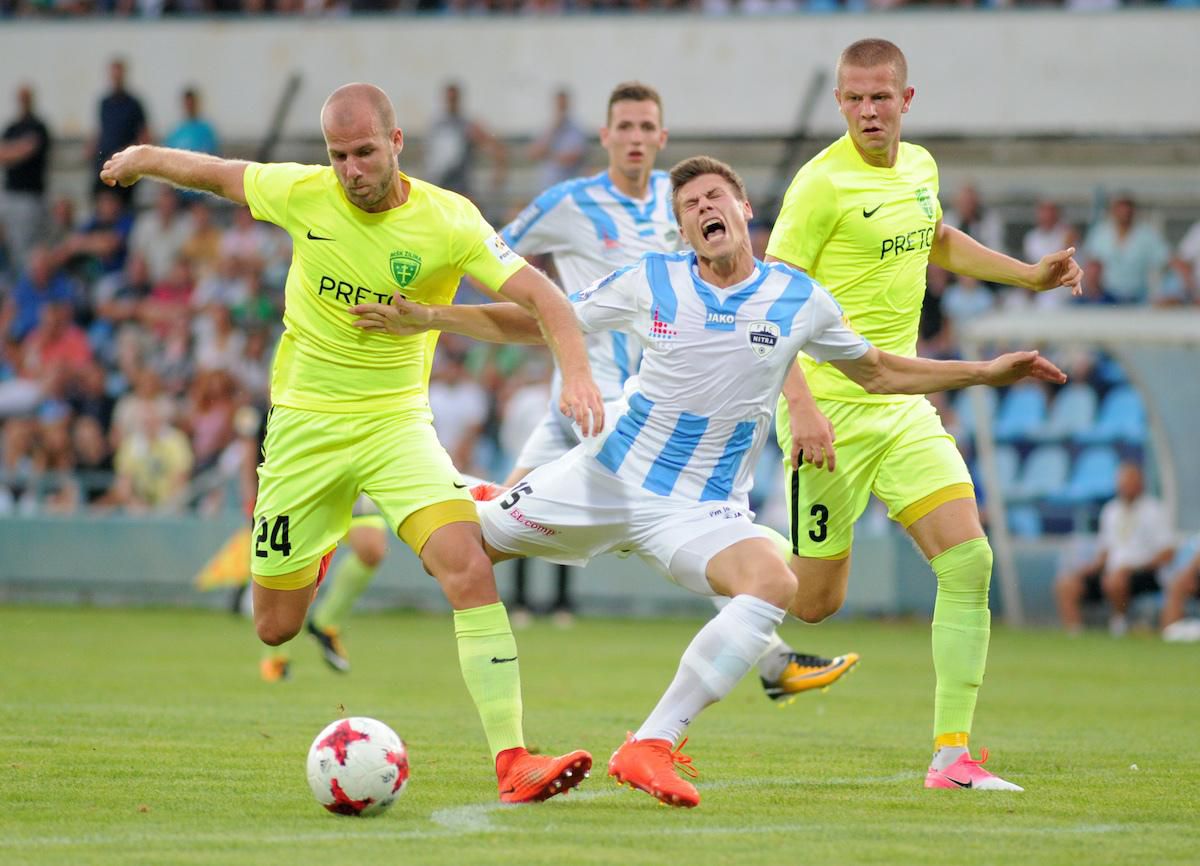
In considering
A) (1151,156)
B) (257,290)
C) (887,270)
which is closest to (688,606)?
(257,290)

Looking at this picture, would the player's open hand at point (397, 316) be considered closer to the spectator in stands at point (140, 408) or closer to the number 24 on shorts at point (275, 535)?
the number 24 on shorts at point (275, 535)

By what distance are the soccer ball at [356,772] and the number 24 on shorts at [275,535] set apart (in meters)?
1.30

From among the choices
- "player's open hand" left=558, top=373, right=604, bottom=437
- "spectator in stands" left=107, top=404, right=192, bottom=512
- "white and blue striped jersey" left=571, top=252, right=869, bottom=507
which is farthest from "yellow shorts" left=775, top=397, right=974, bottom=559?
"spectator in stands" left=107, top=404, right=192, bottom=512

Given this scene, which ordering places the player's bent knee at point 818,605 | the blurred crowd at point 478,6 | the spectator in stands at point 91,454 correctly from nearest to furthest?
the player's bent knee at point 818,605 → the spectator in stands at point 91,454 → the blurred crowd at point 478,6

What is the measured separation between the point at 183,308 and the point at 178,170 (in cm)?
1631

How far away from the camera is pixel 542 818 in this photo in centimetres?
663

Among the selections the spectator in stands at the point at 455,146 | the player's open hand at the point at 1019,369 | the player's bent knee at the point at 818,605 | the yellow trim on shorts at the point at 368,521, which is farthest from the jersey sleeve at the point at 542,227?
the spectator in stands at the point at 455,146

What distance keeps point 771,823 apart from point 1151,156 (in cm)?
1843

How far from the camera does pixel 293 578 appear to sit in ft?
26.3

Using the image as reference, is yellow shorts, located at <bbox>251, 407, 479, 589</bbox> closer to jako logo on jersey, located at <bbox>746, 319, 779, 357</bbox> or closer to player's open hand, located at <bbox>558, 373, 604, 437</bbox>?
player's open hand, located at <bbox>558, 373, 604, 437</bbox>

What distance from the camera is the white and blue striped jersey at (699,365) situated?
7371mm

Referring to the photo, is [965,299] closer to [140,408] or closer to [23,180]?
[140,408]

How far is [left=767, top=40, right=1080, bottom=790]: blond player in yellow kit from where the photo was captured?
8070 millimetres

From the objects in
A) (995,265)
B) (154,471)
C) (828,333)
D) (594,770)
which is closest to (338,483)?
(594,770)
